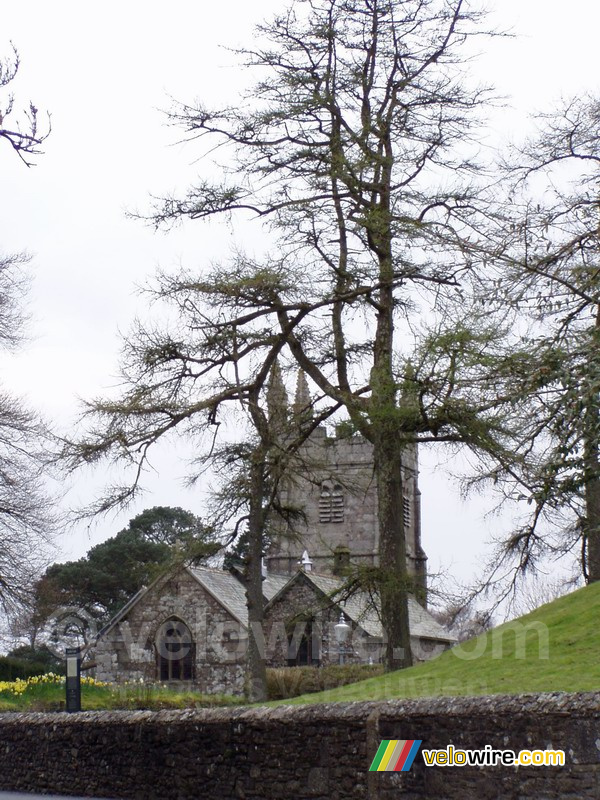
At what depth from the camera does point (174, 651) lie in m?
40.0

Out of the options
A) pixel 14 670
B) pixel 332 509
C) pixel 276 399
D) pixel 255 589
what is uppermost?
pixel 332 509

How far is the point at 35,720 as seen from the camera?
16.2 meters

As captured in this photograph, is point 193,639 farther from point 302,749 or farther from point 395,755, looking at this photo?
point 395,755

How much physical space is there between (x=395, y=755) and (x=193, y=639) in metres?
29.1

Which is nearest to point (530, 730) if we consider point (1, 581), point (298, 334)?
point (298, 334)

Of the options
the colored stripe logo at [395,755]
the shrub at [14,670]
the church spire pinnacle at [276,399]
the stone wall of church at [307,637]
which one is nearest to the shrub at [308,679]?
the stone wall of church at [307,637]

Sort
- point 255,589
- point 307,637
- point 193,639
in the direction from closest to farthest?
1. point 255,589
2. point 307,637
3. point 193,639

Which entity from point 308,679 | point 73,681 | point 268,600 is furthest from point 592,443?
point 268,600

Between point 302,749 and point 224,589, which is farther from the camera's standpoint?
point 224,589

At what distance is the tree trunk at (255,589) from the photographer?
21.3 meters

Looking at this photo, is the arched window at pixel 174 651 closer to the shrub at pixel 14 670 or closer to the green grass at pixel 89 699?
the shrub at pixel 14 670

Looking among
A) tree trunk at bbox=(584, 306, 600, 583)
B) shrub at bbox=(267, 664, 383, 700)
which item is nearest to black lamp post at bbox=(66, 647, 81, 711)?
Answer: tree trunk at bbox=(584, 306, 600, 583)

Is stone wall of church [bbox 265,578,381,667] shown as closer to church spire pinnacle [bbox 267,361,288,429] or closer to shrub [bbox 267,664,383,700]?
shrub [bbox 267,664,383,700]

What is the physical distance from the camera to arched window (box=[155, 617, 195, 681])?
39594 mm
